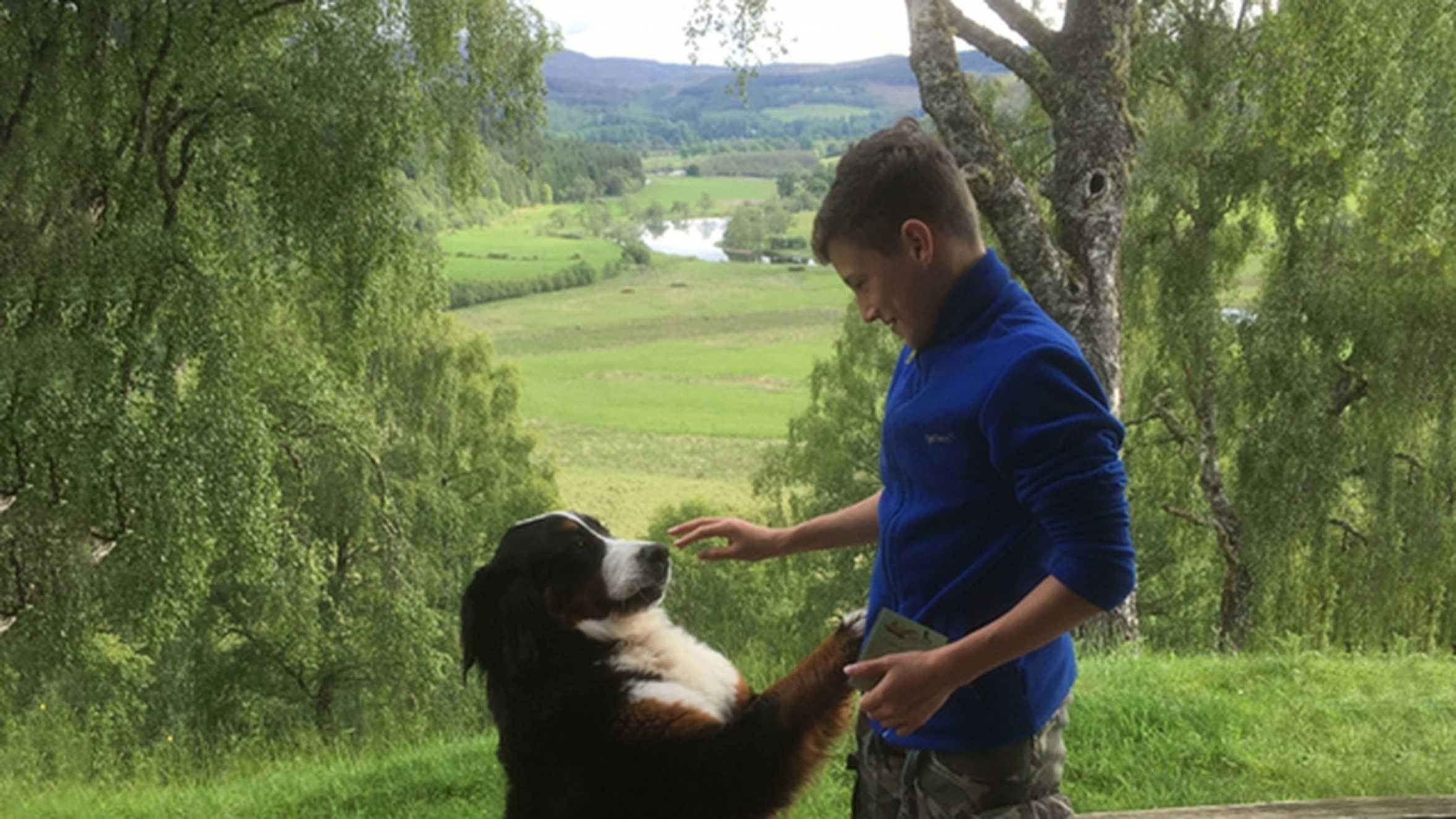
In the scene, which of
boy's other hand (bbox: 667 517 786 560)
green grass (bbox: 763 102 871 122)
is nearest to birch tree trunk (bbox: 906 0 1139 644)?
boy's other hand (bbox: 667 517 786 560)

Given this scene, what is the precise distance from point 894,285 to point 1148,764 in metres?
3.12

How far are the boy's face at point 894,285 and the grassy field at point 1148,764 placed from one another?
7.49ft

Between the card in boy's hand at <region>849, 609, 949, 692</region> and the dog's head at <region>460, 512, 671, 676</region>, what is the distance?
25.9 inches

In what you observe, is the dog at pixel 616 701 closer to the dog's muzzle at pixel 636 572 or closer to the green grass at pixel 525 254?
the dog's muzzle at pixel 636 572

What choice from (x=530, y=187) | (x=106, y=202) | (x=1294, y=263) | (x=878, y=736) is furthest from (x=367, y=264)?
(x=1294, y=263)

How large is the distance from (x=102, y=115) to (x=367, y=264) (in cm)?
190

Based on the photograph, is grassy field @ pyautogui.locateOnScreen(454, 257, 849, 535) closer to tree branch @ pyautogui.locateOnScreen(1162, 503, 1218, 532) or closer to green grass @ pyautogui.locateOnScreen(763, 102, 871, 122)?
green grass @ pyautogui.locateOnScreen(763, 102, 871, 122)

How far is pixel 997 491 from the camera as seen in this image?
150 centimetres

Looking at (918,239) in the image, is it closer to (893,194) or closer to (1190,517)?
(893,194)

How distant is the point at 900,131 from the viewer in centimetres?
161

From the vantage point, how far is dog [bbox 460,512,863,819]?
1932 millimetres

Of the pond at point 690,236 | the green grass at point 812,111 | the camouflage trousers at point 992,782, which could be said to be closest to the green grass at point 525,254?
the pond at point 690,236

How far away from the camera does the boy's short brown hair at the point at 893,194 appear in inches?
59.9

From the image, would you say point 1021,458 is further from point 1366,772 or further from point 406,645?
point 406,645
